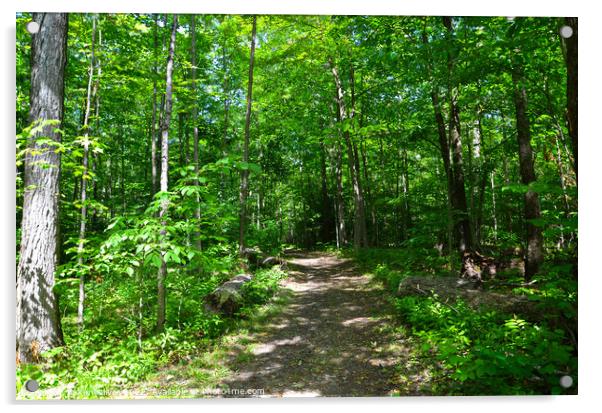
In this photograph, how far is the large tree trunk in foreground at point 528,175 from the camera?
5076mm

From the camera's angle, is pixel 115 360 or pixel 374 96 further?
pixel 374 96

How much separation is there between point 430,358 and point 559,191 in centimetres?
208

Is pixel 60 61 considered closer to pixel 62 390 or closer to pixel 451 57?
pixel 62 390

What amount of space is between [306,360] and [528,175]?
479cm

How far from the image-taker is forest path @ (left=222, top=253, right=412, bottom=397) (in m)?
3.27

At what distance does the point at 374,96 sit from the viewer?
30.0 ft

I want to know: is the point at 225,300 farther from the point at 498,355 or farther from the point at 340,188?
the point at 340,188

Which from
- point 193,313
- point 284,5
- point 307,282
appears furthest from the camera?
point 307,282

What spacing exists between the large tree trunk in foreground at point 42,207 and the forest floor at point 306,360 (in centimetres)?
125

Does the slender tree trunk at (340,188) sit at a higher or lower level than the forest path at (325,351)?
higher

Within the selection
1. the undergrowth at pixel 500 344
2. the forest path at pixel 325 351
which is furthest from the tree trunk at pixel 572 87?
A: the forest path at pixel 325 351

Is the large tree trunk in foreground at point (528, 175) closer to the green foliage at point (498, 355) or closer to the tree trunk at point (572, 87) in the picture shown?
the tree trunk at point (572, 87)

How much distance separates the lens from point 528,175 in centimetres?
559

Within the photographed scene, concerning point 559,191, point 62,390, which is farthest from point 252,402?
point 559,191
